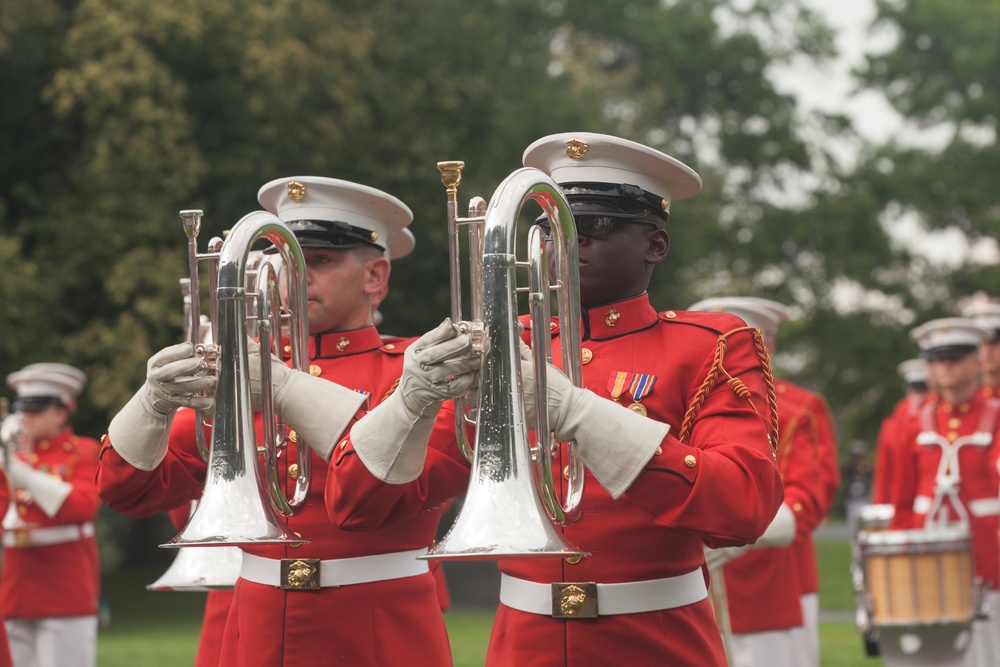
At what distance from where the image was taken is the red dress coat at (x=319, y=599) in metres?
5.08

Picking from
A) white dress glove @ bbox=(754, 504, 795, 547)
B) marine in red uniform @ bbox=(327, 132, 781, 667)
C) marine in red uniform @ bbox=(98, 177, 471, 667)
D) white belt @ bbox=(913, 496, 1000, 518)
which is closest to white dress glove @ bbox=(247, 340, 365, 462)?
marine in red uniform @ bbox=(98, 177, 471, 667)

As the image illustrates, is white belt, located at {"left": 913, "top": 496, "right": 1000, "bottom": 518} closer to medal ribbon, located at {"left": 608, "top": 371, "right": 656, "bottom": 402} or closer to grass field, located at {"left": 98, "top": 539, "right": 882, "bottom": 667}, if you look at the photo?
grass field, located at {"left": 98, "top": 539, "right": 882, "bottom": 667}

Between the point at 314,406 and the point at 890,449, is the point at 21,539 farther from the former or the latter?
the point at 314,406

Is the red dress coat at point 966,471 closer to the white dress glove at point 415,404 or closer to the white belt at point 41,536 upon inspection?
the white belt at point 41,536

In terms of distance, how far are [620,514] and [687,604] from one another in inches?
12.2

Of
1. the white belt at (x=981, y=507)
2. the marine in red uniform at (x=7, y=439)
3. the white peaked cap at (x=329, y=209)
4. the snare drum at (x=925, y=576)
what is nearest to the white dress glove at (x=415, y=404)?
the white peaked cap at (x=329, y=209)

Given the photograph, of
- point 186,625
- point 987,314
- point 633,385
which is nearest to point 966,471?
point 987,314

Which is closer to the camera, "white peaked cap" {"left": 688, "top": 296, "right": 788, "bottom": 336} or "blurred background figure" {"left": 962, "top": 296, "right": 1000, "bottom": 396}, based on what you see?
"white peaked cap" {"left": 688, "top": 296, "right": 788, "bottom": 336}

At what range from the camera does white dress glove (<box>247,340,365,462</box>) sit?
455 centimetres

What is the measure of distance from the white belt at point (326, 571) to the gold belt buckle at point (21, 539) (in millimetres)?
6501

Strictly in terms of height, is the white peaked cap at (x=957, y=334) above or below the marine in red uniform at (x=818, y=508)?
above

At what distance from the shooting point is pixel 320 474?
200 inches

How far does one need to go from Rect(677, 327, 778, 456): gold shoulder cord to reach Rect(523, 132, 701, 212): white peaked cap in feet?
1.51

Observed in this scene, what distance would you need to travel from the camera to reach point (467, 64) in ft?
75.7
